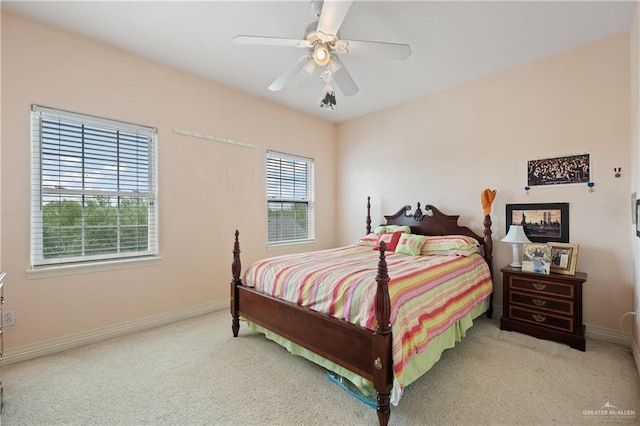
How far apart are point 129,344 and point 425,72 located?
13.7 ft

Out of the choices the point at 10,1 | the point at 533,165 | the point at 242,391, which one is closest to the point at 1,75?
the point at 10,1

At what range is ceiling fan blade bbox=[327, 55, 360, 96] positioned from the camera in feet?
7.34

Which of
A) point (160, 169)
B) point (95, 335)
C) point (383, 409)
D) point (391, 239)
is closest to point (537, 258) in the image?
point (391, 239)

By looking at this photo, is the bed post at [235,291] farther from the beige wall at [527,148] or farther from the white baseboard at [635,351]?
the white baseboard at [635,351]

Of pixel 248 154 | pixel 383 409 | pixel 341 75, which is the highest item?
pixel 341 75

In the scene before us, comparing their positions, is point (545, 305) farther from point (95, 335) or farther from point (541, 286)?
point (95, 335)

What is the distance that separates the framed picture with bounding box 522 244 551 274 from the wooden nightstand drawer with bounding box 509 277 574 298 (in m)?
0.11

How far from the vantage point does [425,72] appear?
3.28 metres

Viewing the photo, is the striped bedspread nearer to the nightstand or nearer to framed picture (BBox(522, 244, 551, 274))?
the nightstand

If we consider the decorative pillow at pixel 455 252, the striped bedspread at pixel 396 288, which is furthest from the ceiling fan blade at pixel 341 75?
the decorative pillow at pixel 455 252

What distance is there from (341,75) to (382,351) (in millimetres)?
2102

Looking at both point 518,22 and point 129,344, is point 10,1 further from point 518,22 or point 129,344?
point 518,22

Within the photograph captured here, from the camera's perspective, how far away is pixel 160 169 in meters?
3.13

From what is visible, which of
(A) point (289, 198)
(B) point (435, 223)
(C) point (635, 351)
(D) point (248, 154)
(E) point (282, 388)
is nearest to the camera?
(E) point (282, 388)
